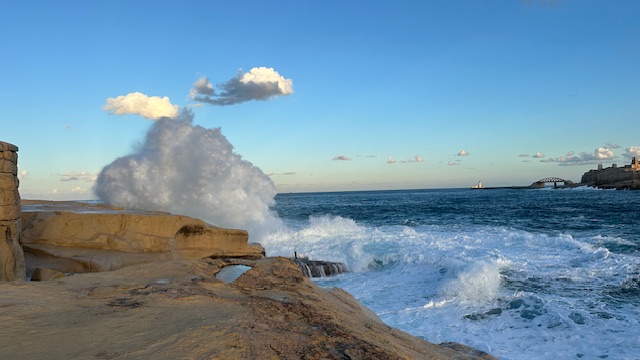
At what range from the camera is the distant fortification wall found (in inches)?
230

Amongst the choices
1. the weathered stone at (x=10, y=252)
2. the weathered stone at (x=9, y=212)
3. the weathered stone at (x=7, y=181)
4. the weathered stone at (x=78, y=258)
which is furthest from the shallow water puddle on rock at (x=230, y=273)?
the weathered stone at (x=7, y=181)

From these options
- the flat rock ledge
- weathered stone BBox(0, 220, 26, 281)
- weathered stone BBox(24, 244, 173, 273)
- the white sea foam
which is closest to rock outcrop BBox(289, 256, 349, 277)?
the white sea foam

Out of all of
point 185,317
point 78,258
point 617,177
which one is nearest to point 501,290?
point 185,317

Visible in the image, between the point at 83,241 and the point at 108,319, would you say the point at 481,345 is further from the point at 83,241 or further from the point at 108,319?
the point at 83,241

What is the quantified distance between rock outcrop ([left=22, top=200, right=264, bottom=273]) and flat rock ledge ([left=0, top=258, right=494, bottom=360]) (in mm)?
2061

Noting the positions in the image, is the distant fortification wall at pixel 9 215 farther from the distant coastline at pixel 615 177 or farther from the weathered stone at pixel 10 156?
the distant coastline at pixel 615 177

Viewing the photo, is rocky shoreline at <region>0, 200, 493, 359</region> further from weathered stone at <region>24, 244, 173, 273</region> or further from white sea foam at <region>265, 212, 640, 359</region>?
white sea foam at <region>265, 212, 640, 359</region>

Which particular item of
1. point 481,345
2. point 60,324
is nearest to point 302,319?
point 60,324

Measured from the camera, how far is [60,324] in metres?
3.50

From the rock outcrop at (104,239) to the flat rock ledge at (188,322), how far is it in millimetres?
2061

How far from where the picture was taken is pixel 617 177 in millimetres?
77188

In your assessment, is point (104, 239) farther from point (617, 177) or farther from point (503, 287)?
point (617, 177)

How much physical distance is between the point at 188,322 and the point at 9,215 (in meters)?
4.14

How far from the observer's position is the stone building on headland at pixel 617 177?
69500 mm
